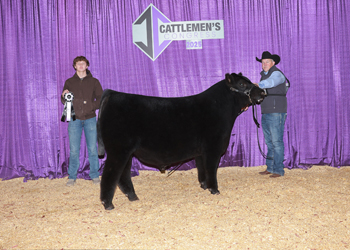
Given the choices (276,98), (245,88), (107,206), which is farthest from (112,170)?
(276,98)

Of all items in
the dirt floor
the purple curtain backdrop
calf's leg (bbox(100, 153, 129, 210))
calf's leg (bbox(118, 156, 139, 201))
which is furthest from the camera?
the purple curtain backdrop

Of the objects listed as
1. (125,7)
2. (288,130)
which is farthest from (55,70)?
(288,130)

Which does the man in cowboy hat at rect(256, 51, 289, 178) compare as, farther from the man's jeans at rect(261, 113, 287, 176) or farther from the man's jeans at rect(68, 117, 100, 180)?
the man's jeans at rect(68, 117, 100, 180)

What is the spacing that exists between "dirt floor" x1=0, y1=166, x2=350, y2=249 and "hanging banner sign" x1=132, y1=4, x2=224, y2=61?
228 centimetres

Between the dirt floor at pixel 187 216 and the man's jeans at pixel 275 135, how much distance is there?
26 cm

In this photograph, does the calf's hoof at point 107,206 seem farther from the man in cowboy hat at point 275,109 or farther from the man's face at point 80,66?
the man in cowboy hat at point 275,109

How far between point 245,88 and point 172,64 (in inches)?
68.5

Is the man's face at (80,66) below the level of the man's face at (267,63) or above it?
above

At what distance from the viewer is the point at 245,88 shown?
147 inches

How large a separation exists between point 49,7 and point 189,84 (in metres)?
2.62

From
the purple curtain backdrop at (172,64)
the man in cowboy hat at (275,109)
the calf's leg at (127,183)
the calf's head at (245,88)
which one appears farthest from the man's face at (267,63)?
the calf's leg at (127,183)

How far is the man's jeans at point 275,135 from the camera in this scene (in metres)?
4.52

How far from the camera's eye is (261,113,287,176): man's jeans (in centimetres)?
452

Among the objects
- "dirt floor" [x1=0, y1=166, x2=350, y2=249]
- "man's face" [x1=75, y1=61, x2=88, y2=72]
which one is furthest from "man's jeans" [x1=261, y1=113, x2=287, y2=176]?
"man's face" [x1=75, y1=61, x2=88, y2=72]
